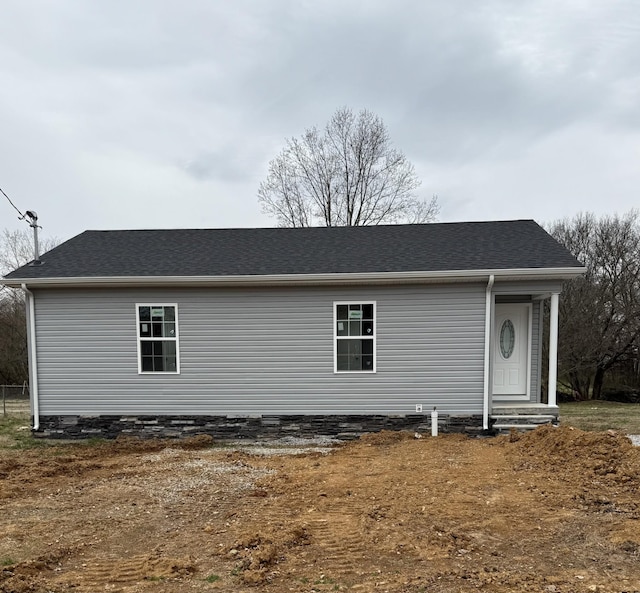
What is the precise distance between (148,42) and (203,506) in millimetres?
10895

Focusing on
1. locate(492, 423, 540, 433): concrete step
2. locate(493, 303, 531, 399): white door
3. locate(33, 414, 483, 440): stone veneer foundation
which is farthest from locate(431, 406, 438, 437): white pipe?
locate(493, 303, 531, 399): white door

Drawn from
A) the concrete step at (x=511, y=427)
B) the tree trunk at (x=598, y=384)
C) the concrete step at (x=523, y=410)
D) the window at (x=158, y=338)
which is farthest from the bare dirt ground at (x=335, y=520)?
the tree trunk at (x=598, y=384)

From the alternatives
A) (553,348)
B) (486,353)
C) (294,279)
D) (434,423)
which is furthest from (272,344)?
(553,348)

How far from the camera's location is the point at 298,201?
24328 mm

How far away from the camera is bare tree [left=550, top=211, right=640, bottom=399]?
20.0 metres

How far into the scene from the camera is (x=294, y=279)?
25.3 ft

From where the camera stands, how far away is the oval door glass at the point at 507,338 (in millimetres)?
8703

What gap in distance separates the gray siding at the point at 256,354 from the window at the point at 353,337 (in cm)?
13

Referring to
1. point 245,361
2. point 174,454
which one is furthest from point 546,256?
point 174,454

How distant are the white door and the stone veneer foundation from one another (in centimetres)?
129

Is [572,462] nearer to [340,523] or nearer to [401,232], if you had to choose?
[340,523]

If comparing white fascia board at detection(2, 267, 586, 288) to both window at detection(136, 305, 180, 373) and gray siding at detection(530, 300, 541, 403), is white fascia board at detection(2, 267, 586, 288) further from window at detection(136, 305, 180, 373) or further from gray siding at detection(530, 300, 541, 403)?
gray siding at detection(530, 300, 541, 403)

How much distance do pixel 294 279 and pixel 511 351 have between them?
4.65 meters

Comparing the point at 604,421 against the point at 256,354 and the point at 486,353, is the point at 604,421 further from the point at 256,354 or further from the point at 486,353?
the point at 256,354
